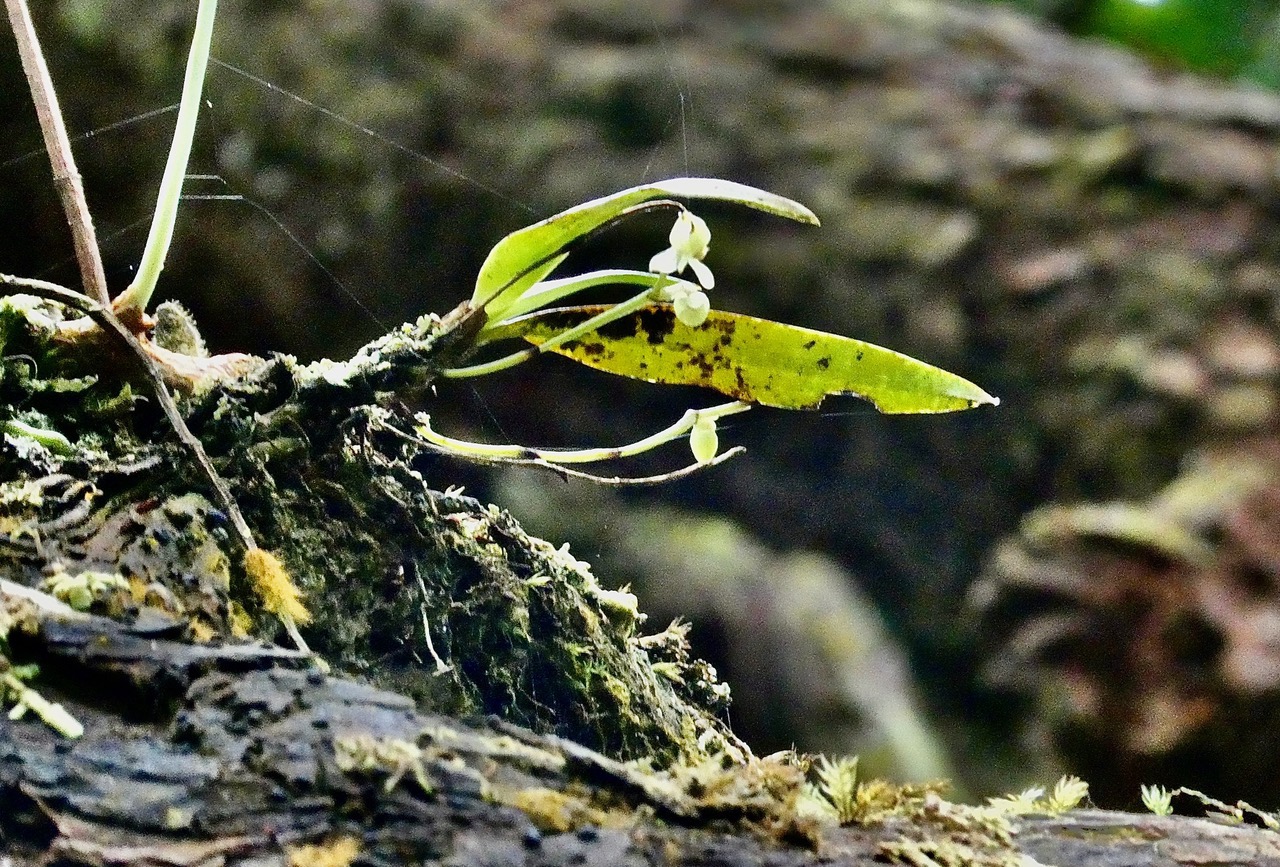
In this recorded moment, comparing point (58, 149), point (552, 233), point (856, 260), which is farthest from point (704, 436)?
point (856, 260)

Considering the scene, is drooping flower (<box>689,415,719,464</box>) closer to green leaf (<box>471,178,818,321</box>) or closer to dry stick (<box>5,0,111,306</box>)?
green leaf (<box>471,178,818,321</box>)

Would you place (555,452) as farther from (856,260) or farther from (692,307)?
(856,260)

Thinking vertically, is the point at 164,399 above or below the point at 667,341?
below

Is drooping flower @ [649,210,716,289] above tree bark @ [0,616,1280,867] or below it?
above

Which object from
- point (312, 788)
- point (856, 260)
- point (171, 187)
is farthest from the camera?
point (856, 260)

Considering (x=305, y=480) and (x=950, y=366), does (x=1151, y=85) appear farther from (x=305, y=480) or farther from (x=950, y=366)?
(x=305, y=480)

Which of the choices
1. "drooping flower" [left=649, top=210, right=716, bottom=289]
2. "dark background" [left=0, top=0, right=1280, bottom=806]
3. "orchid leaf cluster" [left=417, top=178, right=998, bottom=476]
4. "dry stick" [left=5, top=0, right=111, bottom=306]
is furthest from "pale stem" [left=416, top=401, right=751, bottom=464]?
"dark background" [left=0, top=0, right=1280, bottom=806]

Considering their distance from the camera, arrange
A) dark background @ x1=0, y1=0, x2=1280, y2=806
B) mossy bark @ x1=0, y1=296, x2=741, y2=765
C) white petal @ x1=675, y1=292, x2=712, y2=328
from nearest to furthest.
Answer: mossy bark @ x1=0, y1=296, x2=741, y2=765 → white petal @ x1=675, y1=292, x2=712, y2=328 → dark background @ x1=0, y1=0, x2=1280, y2=806
